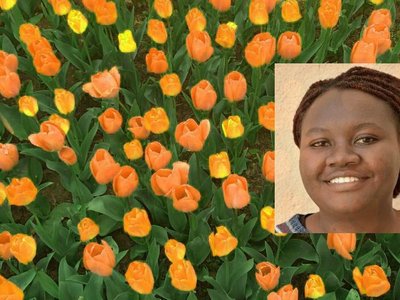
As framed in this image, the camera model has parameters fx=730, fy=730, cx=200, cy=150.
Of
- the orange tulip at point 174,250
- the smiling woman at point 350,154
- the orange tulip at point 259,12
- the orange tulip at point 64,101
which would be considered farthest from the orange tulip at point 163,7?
the orange tulip at point 174,250

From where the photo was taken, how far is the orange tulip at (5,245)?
1438 mm

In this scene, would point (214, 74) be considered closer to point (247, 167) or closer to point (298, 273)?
point (247, 167)

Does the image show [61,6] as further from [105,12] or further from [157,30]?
[157,30]

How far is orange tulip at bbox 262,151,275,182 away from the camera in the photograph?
152 cm

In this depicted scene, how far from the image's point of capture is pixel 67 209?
5.37ft

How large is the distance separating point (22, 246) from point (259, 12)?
80 centimetres

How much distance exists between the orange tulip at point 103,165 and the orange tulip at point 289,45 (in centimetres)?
51

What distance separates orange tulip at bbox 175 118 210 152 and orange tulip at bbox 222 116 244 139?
81mm

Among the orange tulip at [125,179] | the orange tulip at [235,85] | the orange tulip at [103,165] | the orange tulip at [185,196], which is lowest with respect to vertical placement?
the orange tulip at [185,196]

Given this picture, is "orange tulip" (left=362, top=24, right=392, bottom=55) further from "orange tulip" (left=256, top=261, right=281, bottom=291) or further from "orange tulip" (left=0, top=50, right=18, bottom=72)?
"orange tulip" (left=0, top=50, right=18, bottom=72)

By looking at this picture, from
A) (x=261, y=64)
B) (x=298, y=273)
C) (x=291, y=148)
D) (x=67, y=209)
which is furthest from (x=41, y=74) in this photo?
(x=298, y=273)

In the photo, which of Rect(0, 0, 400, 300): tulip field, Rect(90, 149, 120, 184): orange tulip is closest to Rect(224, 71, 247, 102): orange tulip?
Rect(0, 0, 400, 300): tulip field

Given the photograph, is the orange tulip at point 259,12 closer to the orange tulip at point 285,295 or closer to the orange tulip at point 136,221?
the orange tulip at point 136,221

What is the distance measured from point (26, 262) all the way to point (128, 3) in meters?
0.96
